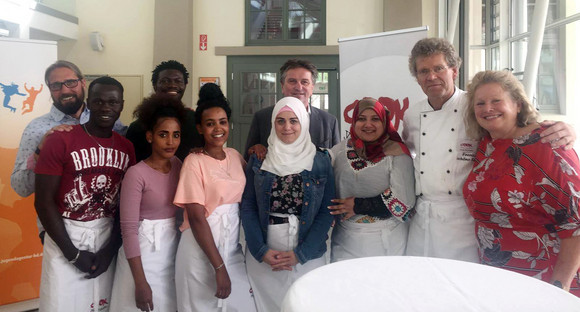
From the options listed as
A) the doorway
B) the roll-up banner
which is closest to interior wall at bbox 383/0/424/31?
the doorway

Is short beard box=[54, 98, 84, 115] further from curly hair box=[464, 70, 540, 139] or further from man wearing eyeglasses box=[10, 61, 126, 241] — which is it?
curly hair box=[464, 70, 540, 139]

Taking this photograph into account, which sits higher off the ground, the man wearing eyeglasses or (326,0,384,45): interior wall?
(326,0,384,45): interior wall

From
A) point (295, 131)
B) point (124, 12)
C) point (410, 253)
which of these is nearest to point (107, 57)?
point (124, 12)

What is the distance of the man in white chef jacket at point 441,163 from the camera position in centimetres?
179

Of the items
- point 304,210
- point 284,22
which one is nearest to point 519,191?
point 304,210

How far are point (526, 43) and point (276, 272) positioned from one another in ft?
12.9

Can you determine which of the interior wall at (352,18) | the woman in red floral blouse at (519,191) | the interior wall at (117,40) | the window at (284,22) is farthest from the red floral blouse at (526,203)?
the interior wall at (117,40)

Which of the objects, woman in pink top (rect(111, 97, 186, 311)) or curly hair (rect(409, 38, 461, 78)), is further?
curly hair (rect(409, 38, 461, 78))

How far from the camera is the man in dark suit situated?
103 inches

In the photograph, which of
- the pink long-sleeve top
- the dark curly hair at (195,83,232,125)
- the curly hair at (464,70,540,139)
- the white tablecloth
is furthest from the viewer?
the dark curly hair at (195,83,232,125)

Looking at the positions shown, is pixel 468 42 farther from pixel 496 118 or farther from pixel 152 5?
pixel 152 5

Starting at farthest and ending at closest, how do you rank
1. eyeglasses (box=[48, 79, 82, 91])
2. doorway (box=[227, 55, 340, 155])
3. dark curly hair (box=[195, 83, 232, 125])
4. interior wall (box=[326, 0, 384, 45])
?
doorway (box=[227, 55, 340, 155]) → interior wall (box=[326, 0, 384, 45]) → eyeglasses (box=[48, 79, 82, 91]) → dark curly hair (box=[195, 83, 232, 125])

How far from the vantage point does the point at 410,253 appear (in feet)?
6.36

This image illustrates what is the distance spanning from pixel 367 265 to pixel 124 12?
18.8 feet
